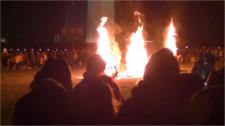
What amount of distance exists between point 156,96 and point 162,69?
0.28 meters

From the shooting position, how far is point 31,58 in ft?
78.4

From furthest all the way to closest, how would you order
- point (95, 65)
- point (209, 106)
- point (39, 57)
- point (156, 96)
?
point (39, 57), point (95, 65), point (156, 96), point (209, 106)

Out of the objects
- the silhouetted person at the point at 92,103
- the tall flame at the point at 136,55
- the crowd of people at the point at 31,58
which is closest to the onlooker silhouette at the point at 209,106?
the silhouetted person at the point at 92,103

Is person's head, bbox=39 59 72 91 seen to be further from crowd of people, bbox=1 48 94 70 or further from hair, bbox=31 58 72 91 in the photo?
crowd of people, bbox=1 48 94 70

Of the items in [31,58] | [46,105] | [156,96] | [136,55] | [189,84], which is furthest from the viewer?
[31,58]

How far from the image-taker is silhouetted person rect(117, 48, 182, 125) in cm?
279

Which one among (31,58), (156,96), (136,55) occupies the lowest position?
(31,58)

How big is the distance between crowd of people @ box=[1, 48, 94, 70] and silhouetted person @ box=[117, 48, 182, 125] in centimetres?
1390

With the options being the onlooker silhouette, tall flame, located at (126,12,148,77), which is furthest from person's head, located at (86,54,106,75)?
tall flame, located at (126,12,148,77)

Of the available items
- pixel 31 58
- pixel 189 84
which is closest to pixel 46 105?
pixel 189 84

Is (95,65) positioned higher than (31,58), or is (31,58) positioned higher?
(95,65)

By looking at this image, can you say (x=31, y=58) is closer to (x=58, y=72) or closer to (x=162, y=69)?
(x=58, y=72)

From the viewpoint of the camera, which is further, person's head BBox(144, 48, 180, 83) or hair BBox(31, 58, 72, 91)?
hair BBox(31, 58, 72, 91)

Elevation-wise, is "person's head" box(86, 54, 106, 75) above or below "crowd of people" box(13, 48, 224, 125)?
above
